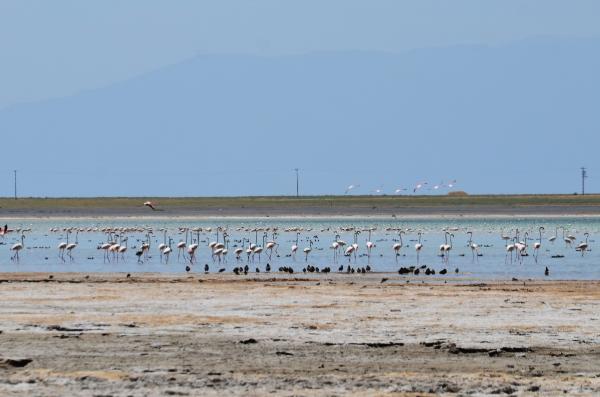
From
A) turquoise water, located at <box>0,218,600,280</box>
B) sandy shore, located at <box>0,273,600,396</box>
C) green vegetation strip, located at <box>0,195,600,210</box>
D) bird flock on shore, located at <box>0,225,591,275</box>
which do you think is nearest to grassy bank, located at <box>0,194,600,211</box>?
green vegetation strip, located at <box>0,195,600,210</box>

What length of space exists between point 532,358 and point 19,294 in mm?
10666

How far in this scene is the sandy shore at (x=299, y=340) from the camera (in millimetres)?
11398

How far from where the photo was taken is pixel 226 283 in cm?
2519

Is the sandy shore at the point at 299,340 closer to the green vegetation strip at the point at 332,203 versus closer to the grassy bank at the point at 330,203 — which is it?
the grassy bank at the point at 330,203

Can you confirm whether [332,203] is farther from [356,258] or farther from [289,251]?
[356,258]

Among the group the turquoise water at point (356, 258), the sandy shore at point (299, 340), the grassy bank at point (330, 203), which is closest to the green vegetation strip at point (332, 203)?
the grassy bank at point (330, 203)

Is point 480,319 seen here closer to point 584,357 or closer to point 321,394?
point 584,357

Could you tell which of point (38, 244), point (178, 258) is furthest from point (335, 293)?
point (38, 244)

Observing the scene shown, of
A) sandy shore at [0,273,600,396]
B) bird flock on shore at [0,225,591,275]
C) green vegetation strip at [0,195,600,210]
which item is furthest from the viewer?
green vegetation strip at [0,195,600,210]

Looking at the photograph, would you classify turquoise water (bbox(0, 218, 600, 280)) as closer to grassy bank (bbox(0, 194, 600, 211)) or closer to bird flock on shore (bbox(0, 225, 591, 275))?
bird flock on shore (bbox(0, 225, 591, 275))

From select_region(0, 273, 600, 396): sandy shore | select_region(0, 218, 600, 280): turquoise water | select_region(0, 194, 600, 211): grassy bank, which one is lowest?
select_region(0, 273, 600, 396): sandy shore

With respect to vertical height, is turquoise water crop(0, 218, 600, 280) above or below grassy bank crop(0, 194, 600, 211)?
below

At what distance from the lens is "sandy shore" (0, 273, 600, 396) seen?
11.4 m

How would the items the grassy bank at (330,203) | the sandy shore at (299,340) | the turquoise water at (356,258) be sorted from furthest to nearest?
the grassy bank at (330,203)
the turquoise water at (356,258)
the sandy shore at (299,340)
